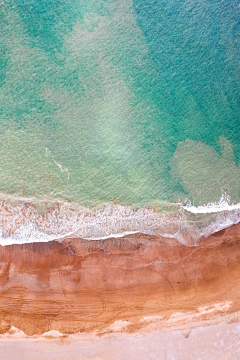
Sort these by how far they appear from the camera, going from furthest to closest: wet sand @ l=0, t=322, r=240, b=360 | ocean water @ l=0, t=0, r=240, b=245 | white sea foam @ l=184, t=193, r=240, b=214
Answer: white sea foam @ l=184, t=193, r=240, b=214 → ocean water @ l=0, t=0, r=240, b=245 → wet sand @ l=0, t=322, r=240, b=360

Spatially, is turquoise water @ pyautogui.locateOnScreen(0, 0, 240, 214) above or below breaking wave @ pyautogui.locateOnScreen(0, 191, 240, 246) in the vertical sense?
above

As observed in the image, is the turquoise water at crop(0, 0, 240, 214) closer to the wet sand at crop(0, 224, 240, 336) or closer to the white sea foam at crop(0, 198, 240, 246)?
the white sea foam at crop(0, 198, 240, 246)

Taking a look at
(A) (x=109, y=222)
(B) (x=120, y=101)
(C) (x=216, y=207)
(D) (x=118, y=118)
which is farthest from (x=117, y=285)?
(B) (x=120, y=101)

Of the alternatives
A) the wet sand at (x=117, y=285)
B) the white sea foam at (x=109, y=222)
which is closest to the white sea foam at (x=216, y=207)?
the white sea foam at (x=109, y=222)

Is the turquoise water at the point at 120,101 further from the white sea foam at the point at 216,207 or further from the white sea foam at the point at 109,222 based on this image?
the white sea foam at the point at 109,222

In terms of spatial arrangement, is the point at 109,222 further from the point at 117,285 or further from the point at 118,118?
the point at 118,118

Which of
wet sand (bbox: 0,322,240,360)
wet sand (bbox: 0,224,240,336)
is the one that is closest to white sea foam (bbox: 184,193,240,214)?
wet sand (bbox: 0,224,240,336)

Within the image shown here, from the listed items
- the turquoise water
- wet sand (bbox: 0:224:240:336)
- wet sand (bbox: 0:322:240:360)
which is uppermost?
the turquoise water

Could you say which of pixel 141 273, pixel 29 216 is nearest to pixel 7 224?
pixel 29 216
